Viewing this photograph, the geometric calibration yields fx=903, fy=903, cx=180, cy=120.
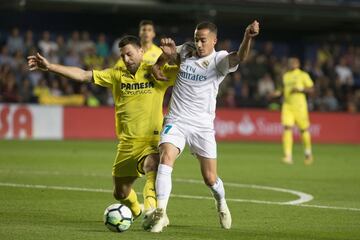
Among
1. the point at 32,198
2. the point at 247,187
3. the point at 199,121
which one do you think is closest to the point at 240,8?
the point at 247,187

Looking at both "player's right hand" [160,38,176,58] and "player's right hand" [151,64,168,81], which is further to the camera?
"player's right hand" [151,64,168,81]

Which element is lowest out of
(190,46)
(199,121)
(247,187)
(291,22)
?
(247,187)

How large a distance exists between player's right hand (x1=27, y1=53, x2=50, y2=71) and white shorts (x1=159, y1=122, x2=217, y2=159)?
1.40 meters

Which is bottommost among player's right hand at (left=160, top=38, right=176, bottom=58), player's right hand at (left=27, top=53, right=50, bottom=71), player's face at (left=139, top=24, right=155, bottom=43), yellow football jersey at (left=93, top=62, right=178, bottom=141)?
yellow football jersey at (left=93, top=62, right=178, bottom=141)

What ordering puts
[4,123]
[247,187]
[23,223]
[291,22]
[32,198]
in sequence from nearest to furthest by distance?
[23,223] → [32,198] → [247,187] → [4,123] → [291,22]

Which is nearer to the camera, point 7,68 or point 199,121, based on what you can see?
point 199,121

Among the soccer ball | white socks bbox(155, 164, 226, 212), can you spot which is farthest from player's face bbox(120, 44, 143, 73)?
the soccer ball

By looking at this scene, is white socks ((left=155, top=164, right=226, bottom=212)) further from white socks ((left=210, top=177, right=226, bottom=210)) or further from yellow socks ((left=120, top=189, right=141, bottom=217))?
yellow socks ((left=120, top=189, right=141, bottom=217))

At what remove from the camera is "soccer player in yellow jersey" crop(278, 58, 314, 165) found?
22.0 m

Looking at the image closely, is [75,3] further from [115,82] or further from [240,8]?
[115,82]

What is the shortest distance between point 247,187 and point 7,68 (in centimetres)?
1548

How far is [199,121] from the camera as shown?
9.51 meters

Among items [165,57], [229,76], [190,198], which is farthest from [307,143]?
[165,57]

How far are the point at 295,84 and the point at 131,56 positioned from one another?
12853 mm
